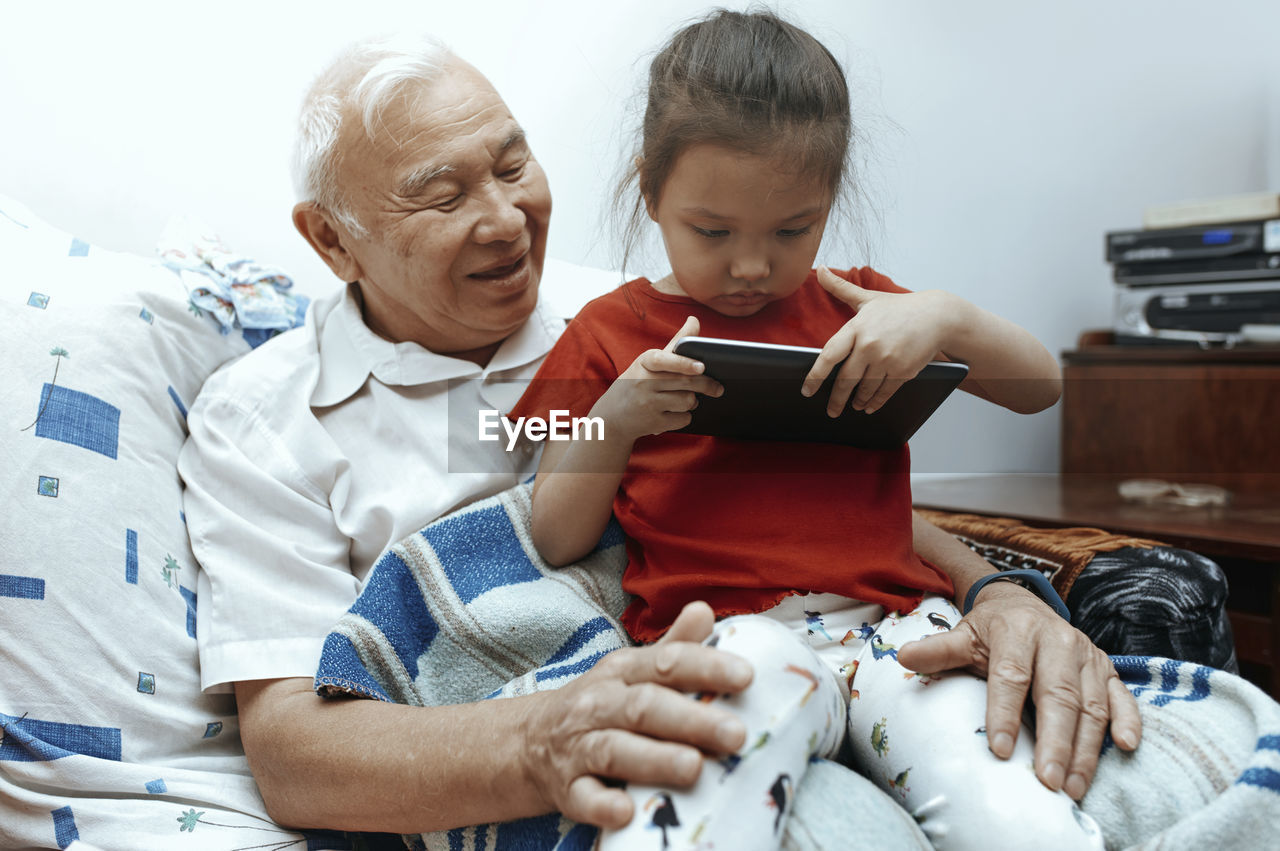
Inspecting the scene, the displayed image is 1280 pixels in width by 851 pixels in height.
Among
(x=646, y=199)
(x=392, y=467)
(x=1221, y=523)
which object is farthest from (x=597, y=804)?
(x=1221, y=523)

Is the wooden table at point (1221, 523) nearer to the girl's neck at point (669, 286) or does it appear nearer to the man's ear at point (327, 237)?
the girl's neck at point (669, 286)

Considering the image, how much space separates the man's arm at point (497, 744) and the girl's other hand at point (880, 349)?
0.21m

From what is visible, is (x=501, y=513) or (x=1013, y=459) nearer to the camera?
(x=501, y=513)

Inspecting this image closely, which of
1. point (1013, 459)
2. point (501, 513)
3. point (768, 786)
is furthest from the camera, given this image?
point (1013, 459)

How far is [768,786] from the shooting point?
61 cm

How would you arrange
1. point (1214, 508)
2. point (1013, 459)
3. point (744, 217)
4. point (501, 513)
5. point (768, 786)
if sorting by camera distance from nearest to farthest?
1. point (768, 786)
2. point (744, 217)
3. point (501, 513)
4. point (1214, 508)
5. point (1013, 459)

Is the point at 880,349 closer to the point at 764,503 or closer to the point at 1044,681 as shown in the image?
the point at 764,503

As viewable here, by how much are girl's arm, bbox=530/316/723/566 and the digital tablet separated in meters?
0.02

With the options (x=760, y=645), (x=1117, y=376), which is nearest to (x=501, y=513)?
(x=760, y=645)

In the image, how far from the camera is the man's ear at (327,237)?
1.16 m

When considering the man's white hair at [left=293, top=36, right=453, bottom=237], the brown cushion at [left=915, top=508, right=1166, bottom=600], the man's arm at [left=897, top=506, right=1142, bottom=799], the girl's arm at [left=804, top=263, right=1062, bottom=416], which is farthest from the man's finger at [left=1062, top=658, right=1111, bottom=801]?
the man's white hair at [left=293, top=36, right=453, bottom=237]

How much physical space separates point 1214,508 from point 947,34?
98cm

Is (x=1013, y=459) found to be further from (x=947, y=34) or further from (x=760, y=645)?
(x=760, y=645)

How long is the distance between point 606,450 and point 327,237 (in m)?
0.56
